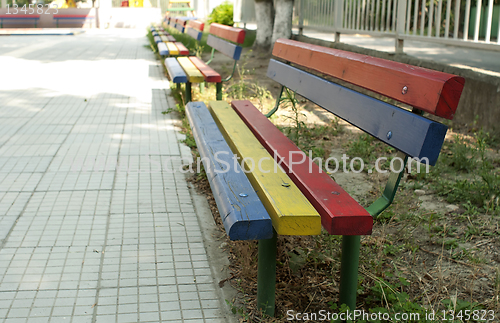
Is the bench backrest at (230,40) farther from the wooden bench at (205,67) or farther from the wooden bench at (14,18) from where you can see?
the wooden bench at (14,18)

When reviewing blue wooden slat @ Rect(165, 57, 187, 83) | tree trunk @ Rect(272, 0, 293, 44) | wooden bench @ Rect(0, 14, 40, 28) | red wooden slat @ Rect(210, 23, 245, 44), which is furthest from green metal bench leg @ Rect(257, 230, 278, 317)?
wooden bench @ Rect(0, 14, 40, 28)

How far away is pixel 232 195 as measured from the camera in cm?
206

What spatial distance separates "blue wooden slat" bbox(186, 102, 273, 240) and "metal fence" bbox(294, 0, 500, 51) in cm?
331

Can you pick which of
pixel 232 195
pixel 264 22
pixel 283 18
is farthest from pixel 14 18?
pixel 232 195

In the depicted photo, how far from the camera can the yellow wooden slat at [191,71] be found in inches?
202

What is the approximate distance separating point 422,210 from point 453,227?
289 millimetres

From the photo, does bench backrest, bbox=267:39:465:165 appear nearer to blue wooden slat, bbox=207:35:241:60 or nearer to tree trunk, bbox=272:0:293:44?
blue wooden slat, bbox=207:35:241:60

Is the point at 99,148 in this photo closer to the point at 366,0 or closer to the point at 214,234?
the point at 214,234

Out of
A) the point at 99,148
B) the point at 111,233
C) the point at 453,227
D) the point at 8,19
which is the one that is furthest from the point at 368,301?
the point at 8,19

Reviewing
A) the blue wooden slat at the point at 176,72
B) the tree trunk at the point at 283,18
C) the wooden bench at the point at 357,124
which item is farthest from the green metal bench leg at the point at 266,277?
the tree trunk at the point at 283,18

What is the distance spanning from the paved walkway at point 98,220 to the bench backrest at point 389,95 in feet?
3.57

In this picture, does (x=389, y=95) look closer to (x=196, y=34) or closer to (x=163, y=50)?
(x=163, y=50)

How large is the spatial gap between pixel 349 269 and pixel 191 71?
3.86 m

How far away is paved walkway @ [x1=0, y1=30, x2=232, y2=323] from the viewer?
88.4 inches
